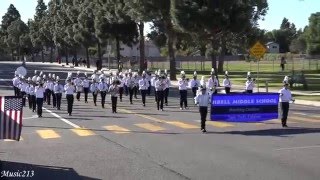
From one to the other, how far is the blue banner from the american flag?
32.6 ft

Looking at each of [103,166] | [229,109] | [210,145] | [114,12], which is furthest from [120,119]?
[114,12]

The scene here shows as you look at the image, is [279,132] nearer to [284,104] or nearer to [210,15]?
[284,104]

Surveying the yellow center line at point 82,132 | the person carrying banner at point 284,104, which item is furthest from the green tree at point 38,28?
the person carrying banner at point 284,104

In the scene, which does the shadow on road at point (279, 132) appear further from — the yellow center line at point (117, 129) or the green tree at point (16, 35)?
the green tree at point (16, 35)

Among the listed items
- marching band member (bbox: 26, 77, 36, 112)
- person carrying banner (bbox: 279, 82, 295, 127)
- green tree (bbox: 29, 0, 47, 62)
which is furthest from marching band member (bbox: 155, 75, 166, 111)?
green tree (bbox: 29, 0, 47, 62)

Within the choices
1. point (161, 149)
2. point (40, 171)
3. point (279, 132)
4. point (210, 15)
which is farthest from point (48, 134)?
point (210, 15)

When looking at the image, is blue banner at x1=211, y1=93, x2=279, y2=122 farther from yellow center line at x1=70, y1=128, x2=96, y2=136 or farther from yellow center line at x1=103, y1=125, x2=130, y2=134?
yellow center line at x1=70, y1=128, x2=96, y2=136

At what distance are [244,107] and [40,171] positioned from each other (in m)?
10.8

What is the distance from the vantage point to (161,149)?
14500mm

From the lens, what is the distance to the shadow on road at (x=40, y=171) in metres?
11.0

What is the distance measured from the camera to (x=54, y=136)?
1762 centimetres

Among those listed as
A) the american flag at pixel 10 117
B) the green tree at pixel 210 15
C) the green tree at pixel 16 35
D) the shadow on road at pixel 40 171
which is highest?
the green tree at pixel 16 35

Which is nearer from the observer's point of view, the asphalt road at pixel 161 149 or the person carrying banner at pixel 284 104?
the asphalt road at pixel 161 149

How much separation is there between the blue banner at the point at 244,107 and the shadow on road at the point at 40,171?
916 cm
